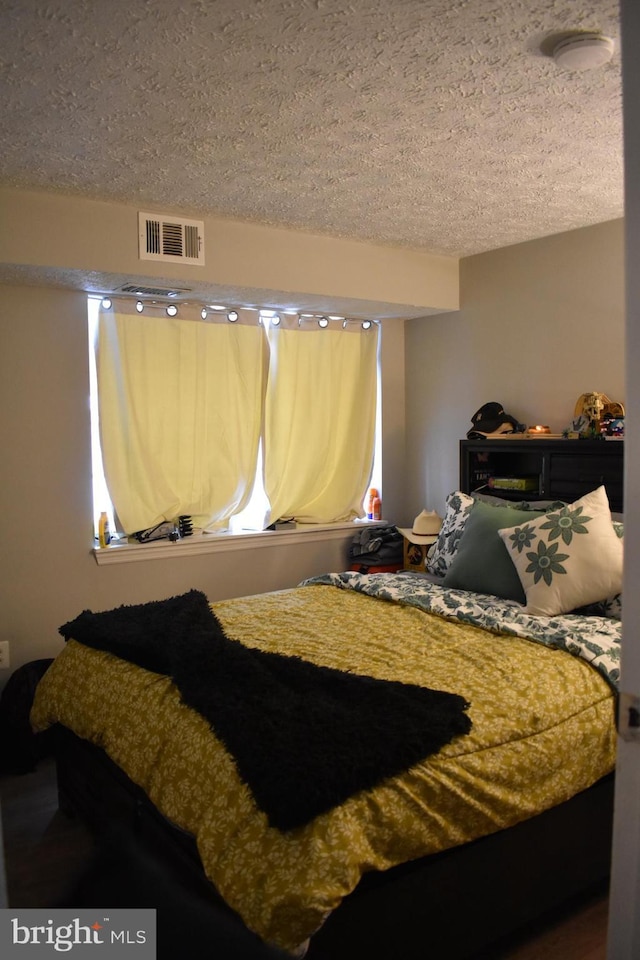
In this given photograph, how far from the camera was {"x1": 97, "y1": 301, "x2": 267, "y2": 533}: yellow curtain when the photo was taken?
3.93m

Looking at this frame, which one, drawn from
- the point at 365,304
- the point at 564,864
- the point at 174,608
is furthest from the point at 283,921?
the point at 365,304

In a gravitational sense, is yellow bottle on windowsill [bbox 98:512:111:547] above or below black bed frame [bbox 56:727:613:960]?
above

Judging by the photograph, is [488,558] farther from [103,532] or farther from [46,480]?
[46,480]

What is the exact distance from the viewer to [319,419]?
4.66 metres

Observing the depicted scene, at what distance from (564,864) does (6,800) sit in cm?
215

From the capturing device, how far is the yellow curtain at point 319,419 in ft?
14.8

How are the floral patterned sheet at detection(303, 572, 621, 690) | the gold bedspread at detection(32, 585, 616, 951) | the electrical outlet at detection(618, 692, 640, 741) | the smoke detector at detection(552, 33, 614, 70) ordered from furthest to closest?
the floral patterned sheet at detection(303, 572, 621, 690) < the smoke detector at detection(552, 33, 614, 70) < the gold bedspread at detection(32, 585, 616, 951) < the electrical outlet at detection(618, 692, 640, 741)

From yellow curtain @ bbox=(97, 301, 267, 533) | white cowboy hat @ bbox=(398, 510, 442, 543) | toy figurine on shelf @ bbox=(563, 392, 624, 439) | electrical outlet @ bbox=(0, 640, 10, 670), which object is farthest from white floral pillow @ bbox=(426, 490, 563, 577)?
electrical outlet @ bbox=(0, 640, 10, 670)

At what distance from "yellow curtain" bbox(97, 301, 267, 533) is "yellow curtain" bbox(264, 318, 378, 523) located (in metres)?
0.14

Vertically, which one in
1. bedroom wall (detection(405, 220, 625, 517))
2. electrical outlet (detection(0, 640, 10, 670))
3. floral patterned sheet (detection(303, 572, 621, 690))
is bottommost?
electrical outlet (detection(0, 640, 10, 670))

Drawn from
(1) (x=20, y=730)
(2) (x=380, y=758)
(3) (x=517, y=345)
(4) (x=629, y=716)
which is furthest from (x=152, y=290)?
(4) (x=629, y=716)

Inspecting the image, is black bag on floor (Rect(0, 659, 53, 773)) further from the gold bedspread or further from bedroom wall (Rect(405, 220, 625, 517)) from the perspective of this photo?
bedroom wall (Rect(405, 220, 625, 517))

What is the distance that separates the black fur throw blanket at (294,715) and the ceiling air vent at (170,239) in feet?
5.57

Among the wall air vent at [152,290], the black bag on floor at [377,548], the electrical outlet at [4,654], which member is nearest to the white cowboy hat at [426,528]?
the black bag on floor at [377,548]
